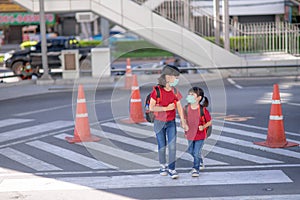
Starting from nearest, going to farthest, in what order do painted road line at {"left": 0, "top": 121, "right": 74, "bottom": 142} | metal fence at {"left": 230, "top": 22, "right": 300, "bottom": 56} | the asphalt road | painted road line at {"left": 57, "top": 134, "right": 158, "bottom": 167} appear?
the asphalt road < painted road line at {"left": 57, "top": 134, "right": 158, "bottom": 167} < painted road line at {"left": 0, "top": 121, "right": 74, "bottom": 142} < metal fence at {"left": 230, "top": 22, "right": 300, "bottom": 56}

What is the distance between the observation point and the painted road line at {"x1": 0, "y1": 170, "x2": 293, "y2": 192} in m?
8.26

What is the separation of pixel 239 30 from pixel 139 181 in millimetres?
15633

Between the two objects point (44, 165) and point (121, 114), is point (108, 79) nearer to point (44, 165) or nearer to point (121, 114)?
point (121, 114)

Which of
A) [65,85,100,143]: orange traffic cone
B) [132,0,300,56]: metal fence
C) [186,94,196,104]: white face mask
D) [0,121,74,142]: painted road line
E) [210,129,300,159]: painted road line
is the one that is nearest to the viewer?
[186,94,196,104]: white face mask

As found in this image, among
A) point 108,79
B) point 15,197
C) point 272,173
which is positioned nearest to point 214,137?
point 272,173

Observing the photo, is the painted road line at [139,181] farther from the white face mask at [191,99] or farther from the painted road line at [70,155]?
the white face mask at [191,99]

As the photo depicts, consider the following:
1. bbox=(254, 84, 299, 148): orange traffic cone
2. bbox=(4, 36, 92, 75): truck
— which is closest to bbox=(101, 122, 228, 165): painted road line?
bbox=(254, 84, 299, 148): orange traffic cone

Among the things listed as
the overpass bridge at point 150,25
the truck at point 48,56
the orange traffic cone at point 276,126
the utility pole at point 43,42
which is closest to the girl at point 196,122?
the orange traffic cone at point 276,126

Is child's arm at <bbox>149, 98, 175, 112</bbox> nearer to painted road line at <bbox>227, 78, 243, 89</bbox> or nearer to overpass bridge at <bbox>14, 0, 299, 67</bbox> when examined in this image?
painted road line at <bbox>227, 78, 243, 89</bbox>

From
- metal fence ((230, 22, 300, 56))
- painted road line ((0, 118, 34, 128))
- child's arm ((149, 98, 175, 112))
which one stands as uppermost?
metal fence ((230, 22, 300, 56))

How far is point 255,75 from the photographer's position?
22391 millimetres

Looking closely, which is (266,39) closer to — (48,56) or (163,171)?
(48,56)

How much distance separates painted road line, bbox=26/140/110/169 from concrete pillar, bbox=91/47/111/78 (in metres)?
10.4

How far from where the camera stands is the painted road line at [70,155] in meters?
9.52
